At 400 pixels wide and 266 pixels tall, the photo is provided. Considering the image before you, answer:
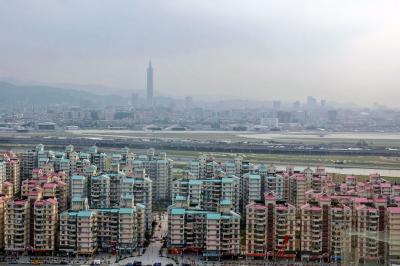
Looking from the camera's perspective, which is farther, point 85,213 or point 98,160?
point 98,160

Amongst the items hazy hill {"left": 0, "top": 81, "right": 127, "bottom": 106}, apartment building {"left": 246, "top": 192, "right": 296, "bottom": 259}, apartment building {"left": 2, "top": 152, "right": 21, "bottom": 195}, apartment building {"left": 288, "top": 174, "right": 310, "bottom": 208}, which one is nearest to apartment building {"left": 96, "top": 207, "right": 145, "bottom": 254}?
apartment building {"left": 246, "top": 192, "right": 296, "bottom": 259}

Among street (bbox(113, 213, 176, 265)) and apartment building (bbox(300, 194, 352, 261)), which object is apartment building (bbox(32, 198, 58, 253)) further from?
apartment building (bbox(300, 194, 352, 261))

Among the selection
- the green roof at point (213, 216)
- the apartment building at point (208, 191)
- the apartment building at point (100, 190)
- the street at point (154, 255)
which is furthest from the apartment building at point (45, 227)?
the apartment building at point (208, 191)

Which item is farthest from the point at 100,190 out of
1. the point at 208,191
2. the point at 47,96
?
the point at 47,96

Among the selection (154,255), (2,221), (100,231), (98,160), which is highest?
(98,160)

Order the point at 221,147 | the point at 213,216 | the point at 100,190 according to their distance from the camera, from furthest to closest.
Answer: the point at 221,147 < the point at 100,190 < the point at 213,216

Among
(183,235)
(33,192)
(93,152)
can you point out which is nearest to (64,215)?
(33,192)

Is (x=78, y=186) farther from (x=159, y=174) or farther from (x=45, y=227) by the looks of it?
(x=159, y=174)

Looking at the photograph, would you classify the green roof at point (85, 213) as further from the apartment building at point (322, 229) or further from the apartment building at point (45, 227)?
the apartment building at point (322, 229)
